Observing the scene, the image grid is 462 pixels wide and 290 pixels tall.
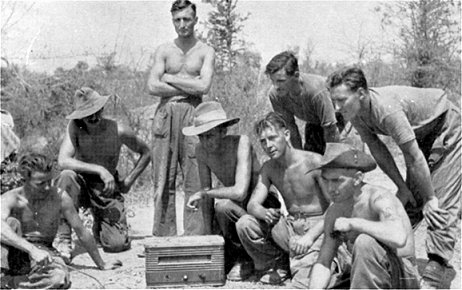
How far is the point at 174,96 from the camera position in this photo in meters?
6.50

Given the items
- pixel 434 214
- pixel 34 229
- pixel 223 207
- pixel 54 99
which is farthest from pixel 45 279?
pixel 54 99

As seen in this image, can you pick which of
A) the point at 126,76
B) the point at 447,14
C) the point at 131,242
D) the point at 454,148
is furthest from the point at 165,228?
the point at 447,14

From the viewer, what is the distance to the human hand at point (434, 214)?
4680 mm

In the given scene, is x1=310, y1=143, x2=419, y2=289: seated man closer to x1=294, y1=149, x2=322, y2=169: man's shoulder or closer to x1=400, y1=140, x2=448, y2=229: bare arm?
x1=400, y1=140, x2=448, y2=229: bare arm

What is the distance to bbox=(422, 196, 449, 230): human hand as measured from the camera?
468cm

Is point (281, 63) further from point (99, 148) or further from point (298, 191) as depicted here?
point (99, 148)

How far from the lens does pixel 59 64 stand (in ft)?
49.3

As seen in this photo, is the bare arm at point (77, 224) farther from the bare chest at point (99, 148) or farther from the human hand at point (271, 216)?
the human hand at point (271, 216)

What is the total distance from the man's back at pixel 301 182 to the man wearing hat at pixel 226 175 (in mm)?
266

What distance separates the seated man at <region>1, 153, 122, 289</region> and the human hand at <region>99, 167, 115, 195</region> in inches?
35.5

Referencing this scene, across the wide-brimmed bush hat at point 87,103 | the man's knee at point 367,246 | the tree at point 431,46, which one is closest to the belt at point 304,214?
the man's knee at point 367,246

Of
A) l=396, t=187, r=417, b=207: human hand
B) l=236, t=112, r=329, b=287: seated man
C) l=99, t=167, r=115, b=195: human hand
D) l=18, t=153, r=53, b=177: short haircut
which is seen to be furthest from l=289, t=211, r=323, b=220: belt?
l=99, t=167, r=115, b=195: human hand

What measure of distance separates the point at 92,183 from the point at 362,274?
3367 millimetres

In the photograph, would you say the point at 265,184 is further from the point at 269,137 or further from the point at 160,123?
the point at 160,123
